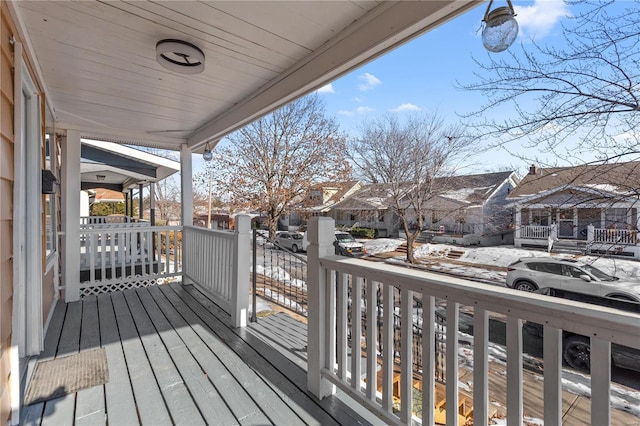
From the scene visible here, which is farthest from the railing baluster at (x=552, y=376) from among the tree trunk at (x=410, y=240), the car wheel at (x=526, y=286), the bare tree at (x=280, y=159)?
the bare tree at (x=280, y=159)

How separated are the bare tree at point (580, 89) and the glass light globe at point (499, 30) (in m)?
3.21

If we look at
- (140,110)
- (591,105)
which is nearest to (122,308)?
(140,110)

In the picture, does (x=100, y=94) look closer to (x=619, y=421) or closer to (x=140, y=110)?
(x=140, y=110)

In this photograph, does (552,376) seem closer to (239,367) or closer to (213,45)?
(239,367)

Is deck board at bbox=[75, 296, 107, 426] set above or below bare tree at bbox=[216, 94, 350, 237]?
below

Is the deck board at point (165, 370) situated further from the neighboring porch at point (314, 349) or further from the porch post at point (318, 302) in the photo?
the porch post at point (318, 302)

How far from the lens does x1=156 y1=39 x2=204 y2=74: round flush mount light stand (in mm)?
2033

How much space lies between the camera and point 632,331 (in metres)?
0.77

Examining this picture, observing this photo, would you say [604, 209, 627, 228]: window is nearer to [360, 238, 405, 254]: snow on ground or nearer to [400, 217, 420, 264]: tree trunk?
[400, 217, 420, 264]: tree trunk

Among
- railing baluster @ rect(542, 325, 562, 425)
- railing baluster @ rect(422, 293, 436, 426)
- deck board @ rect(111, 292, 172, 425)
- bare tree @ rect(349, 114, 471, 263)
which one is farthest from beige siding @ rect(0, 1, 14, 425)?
bare tree @ rect(349, 114, 471, 263)

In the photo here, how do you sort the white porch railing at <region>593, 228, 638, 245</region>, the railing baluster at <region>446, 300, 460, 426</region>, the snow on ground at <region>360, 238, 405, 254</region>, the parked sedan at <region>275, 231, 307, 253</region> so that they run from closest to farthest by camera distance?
the railing baluster at <region>446, 300, 460, 426</region> → the white porch railing at <region>593, 228, 638, 245</region> → the snow on ground at <region>360, 238, 405, 254</region> → the parked sedan at <region>275, 231, 307, 253</region>

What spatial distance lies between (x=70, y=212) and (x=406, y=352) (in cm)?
422

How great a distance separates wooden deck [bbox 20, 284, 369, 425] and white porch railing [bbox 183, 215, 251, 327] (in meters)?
0.20

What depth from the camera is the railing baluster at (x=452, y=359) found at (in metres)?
1.20
